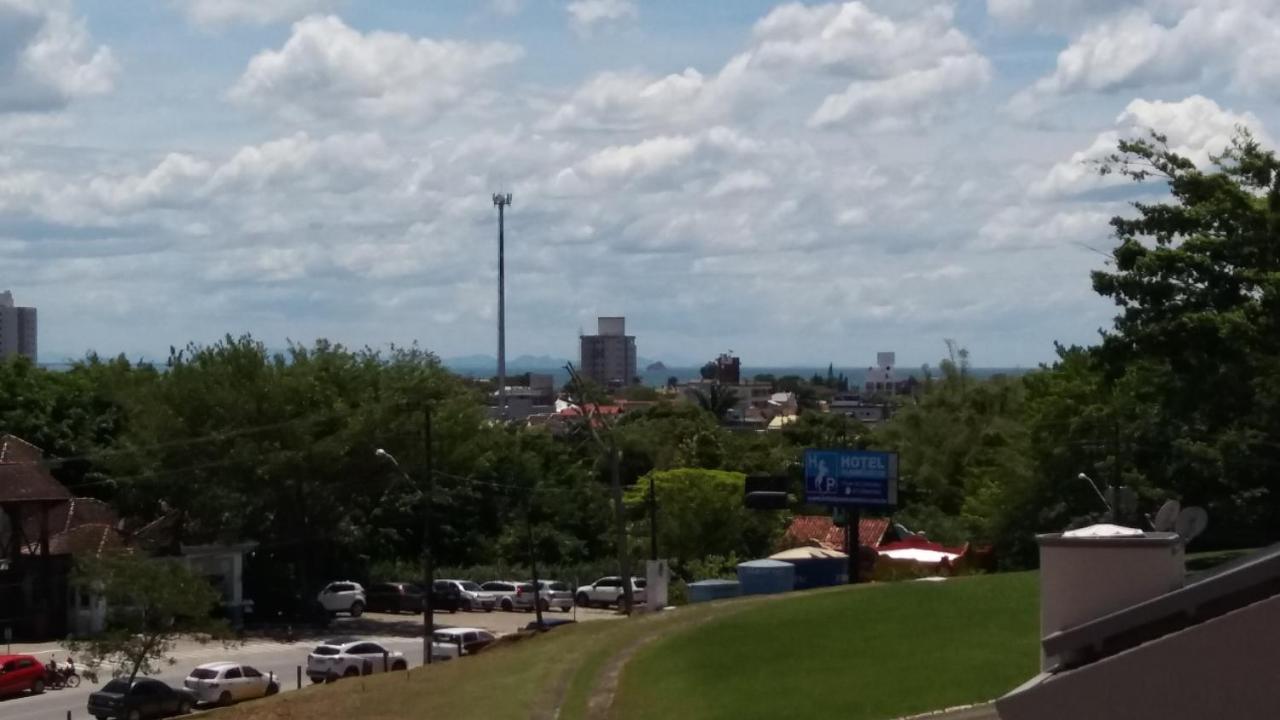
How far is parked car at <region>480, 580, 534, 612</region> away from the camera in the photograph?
232 ft

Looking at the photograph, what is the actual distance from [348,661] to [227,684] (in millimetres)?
5060

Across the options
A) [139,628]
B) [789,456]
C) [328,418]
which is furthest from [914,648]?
[789,456]

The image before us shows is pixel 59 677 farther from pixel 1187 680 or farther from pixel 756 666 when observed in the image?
pixel 1187 680

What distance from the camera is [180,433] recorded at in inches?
2579

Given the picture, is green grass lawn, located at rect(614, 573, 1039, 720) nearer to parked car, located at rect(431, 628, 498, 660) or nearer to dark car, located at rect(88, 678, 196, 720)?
dark car, located at rect(88, 678, 196, 720)

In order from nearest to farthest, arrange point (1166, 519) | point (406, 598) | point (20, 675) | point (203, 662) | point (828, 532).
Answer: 1. point (1166, 519)
2. point (20, 675)
3. point (203, 662)
4. point (406, 598)
5. point (828, 532)

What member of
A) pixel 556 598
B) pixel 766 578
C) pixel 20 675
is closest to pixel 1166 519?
pixel 766 578

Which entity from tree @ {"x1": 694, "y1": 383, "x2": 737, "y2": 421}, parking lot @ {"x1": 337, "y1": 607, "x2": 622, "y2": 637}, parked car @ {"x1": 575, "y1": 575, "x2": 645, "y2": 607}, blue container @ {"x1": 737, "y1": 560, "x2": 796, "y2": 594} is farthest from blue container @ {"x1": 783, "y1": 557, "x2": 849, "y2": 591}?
tree @ {"x1": 694, "y1": 383, "x2": 737, "y2": 421}

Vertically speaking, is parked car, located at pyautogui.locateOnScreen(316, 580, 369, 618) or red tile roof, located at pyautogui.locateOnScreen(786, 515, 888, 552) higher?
red tile roof, located at pyautogui.locateOnScreen(786, 515, 888, 552)

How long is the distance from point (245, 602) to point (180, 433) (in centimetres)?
751

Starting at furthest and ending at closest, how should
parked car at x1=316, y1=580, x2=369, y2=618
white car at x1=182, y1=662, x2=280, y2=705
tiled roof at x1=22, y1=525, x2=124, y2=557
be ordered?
parked car at x1=316, y1=580, x2=369, y2=618 < tiled roof at x1=22, y1=525, x2=124, y2=557 < white car at x1=182, y1=662, x2=280, y2=705

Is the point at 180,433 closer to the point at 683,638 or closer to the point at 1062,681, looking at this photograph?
the point at 683,638

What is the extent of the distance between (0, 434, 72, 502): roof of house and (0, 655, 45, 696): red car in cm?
1350

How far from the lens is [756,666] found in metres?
27.7
